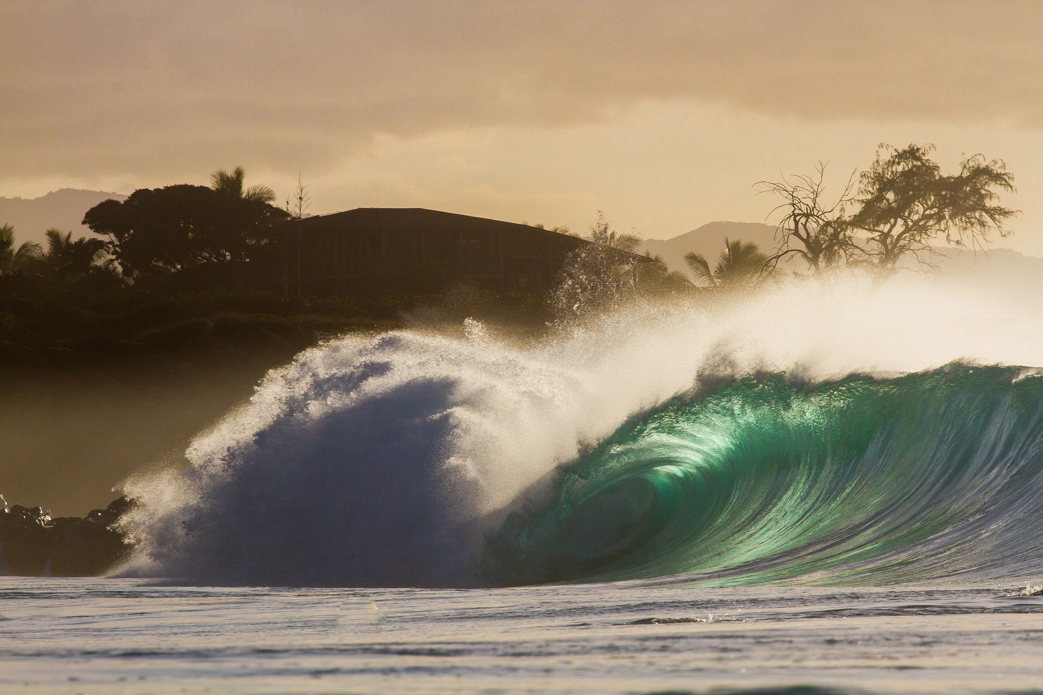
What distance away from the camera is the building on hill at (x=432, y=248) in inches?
1828

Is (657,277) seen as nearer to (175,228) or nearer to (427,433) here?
(175,228)

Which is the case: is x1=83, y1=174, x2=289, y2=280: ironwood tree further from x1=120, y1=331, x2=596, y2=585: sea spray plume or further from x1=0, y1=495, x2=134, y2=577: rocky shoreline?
x1=120, y1=331, x2=596, y2=585: sea spray plume

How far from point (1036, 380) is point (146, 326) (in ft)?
92.4

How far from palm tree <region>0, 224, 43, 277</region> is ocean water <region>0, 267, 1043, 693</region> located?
38663 mm

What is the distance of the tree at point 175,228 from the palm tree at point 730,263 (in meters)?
22.3

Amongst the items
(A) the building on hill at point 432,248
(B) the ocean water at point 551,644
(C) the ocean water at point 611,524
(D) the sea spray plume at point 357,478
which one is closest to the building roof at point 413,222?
(A) the building on hill at point 432,248

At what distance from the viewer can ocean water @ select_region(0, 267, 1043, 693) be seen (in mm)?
4562

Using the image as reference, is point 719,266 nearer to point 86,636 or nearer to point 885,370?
point 885,370

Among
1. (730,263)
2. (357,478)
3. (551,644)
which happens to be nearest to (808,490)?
(357,478)

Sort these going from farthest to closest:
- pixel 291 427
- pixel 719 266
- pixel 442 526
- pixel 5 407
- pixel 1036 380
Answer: pixel 719 266, pixel 5 407, pixel 291 427, pixel 1036 380, pixel 442 526

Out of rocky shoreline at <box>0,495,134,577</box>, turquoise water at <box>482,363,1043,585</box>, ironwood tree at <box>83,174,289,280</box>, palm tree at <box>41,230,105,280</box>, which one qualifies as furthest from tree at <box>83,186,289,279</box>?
turquoise water at <box>482,363,1043,585</box>

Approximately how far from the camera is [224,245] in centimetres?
5650

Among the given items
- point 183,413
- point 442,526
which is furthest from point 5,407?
point 442,526

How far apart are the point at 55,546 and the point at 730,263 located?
40.3 metres
